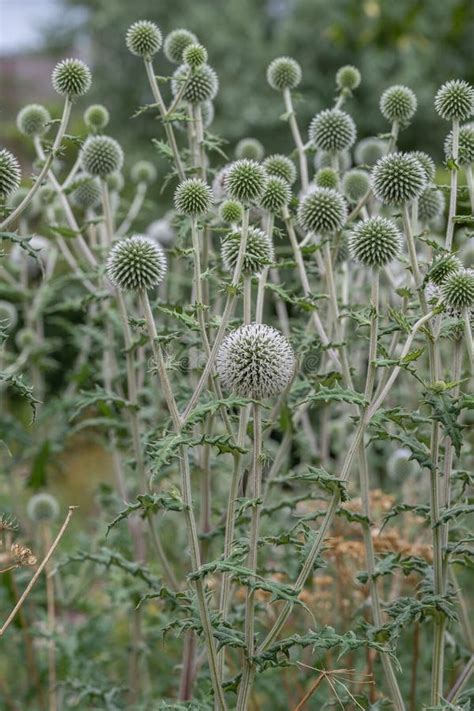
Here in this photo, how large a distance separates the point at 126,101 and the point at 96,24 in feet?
5.98

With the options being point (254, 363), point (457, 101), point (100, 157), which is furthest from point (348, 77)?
point (254, 363)

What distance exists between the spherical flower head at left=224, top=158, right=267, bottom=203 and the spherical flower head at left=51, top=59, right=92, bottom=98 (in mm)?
708

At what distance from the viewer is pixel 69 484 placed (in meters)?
8.22

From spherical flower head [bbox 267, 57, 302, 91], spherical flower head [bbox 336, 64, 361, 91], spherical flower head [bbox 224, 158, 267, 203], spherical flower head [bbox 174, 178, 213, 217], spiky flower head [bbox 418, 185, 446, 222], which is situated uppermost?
spherical flower head [bbox 267, 57, 302, 91]

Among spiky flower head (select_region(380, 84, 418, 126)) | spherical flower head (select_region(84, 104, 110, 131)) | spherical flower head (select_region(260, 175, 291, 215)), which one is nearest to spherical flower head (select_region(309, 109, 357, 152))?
spiky flower head (select_region(380, 84, 418, 126))

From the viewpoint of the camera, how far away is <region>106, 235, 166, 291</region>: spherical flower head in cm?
264

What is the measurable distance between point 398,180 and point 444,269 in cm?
41

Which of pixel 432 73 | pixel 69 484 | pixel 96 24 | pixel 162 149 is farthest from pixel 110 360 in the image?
pixel 96 24

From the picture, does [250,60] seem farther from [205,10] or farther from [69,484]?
[69,484]

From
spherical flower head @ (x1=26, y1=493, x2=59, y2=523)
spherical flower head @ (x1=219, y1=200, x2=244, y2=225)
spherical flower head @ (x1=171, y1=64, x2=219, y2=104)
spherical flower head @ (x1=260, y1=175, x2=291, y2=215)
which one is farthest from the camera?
spherical flower head @ (x1=26, y1=493, x2=59, y2=523)

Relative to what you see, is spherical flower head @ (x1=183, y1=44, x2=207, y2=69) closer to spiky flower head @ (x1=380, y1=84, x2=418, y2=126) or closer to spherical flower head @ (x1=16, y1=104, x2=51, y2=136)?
spiky flower head @ (x1=380, y1=84, x2=418, y2=126)

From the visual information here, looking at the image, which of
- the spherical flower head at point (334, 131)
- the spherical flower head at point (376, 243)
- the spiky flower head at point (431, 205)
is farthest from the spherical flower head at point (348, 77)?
the spherical flower head at point (376, 243)

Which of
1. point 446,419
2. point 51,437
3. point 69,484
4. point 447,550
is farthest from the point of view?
point 69,484

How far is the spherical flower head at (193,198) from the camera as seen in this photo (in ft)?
8.69
